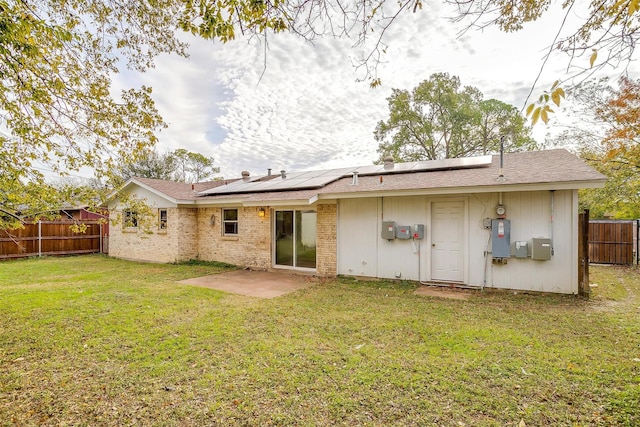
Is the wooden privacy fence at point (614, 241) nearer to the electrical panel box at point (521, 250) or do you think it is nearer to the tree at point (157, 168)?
the electrical panel box at point (521, 250)

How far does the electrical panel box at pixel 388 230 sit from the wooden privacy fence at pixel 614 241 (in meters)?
8.69

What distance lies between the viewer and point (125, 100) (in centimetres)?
475

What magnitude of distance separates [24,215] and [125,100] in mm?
2380

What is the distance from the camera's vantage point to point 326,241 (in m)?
9.34

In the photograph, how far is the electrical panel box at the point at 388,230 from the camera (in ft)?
27.0

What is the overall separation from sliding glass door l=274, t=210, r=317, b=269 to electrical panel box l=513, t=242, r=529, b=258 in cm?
527

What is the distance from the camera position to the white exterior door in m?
7.71

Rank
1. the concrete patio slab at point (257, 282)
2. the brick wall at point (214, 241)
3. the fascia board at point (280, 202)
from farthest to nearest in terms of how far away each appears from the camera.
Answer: the brick wall at point (214, 241) < the fascia board at point (280, 202) < the concrete patio slab at point (257, 282)

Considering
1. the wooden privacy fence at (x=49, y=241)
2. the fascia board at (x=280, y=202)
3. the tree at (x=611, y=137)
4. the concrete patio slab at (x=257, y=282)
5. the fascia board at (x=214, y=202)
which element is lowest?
the concrete patio slab at (x=257, y=282)

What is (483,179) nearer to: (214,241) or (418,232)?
(418,232)

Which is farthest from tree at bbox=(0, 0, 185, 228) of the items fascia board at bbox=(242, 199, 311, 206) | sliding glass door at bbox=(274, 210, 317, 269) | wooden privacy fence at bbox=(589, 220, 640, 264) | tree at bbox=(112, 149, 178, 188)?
tree at bbox=(112, 149, 178, 188)

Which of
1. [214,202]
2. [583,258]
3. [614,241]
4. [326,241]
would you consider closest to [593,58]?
[583,258]

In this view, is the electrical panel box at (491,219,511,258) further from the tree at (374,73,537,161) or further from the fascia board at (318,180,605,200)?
the tree at (374,73,537,161)

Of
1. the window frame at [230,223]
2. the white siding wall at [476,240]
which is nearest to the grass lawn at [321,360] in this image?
the white siding wall at [476,240]
